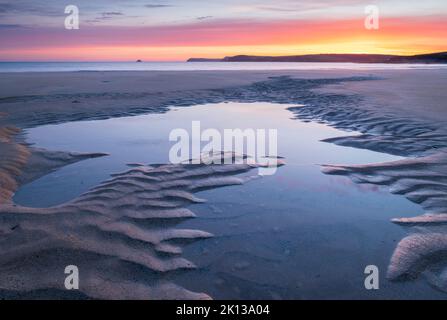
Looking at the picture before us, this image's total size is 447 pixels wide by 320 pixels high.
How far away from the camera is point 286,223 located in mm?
4527

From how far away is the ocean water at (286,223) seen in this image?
11.0 feet

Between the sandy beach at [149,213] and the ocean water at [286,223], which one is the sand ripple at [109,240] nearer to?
the sandy beach at [149,213]

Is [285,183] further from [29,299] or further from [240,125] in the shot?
[240,125]

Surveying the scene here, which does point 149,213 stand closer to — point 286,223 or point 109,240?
point 109,240

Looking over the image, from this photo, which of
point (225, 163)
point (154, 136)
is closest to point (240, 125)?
point (154, 136)

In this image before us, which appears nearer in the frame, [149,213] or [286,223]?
[286,223]

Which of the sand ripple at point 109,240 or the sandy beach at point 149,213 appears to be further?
the sandy beach at point 149,213

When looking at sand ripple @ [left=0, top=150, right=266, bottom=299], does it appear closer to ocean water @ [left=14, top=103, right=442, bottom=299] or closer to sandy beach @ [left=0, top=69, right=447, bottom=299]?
sandy beach @ [left=0, top=69, right=447, bottom=299]

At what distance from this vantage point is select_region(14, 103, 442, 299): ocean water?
3350 millimetres

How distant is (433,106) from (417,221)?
30.4 feet

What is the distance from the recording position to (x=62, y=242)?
12.6 feet

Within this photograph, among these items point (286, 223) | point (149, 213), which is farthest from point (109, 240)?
point (286, 223)

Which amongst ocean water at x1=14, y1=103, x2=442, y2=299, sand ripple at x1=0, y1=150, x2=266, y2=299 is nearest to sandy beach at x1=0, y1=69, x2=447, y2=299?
sand ripple at x1=0, y1=150, x2=266, y2=299

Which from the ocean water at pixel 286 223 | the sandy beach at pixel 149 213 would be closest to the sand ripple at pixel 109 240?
the sandy beach at pixel 149 213
